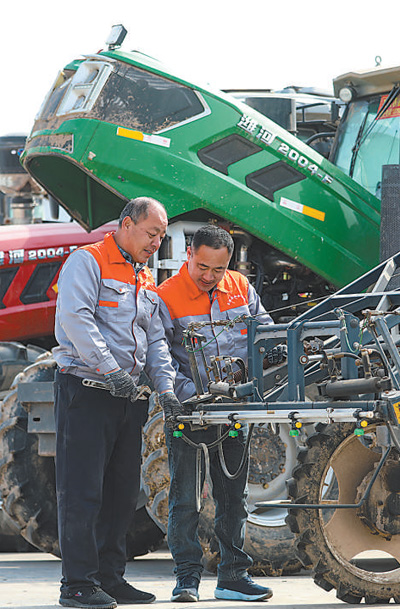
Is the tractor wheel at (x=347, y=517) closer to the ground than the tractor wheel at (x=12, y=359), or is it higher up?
closer to the ground

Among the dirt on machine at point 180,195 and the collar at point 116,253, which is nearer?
the collar at point 116,253

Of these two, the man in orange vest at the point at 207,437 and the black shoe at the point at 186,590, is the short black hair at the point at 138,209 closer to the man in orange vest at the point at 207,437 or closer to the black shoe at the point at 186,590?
→ the man in orange vest at the point at 207,437

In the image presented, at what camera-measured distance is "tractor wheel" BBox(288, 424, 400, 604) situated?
5.17m

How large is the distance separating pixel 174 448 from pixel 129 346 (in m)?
0.55

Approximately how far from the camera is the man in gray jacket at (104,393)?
16.5 feet

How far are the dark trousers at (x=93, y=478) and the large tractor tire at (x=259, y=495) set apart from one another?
1146 millimetres

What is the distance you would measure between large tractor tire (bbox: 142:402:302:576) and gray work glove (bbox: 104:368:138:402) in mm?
1531

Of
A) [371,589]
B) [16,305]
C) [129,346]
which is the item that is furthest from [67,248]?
[371,589]

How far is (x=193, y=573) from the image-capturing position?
529 cm

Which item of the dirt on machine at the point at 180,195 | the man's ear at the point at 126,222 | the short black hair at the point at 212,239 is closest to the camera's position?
the man's ear at the point at 126,222

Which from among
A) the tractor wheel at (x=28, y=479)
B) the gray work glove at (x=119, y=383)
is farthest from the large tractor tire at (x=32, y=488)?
the gray work glove at (x=119, y=383)

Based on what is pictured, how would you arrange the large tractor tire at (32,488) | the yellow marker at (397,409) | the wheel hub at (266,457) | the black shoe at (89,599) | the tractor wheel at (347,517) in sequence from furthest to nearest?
the large tractor tire at (32,488) → the wheel hub at (266,457) → the tractor wheel at (347,517) → the black shoe at (89,599) → the yellow marker at (397,409)

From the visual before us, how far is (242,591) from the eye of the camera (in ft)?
17.6

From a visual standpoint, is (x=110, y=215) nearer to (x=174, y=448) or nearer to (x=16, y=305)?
(x=16, y=305)
